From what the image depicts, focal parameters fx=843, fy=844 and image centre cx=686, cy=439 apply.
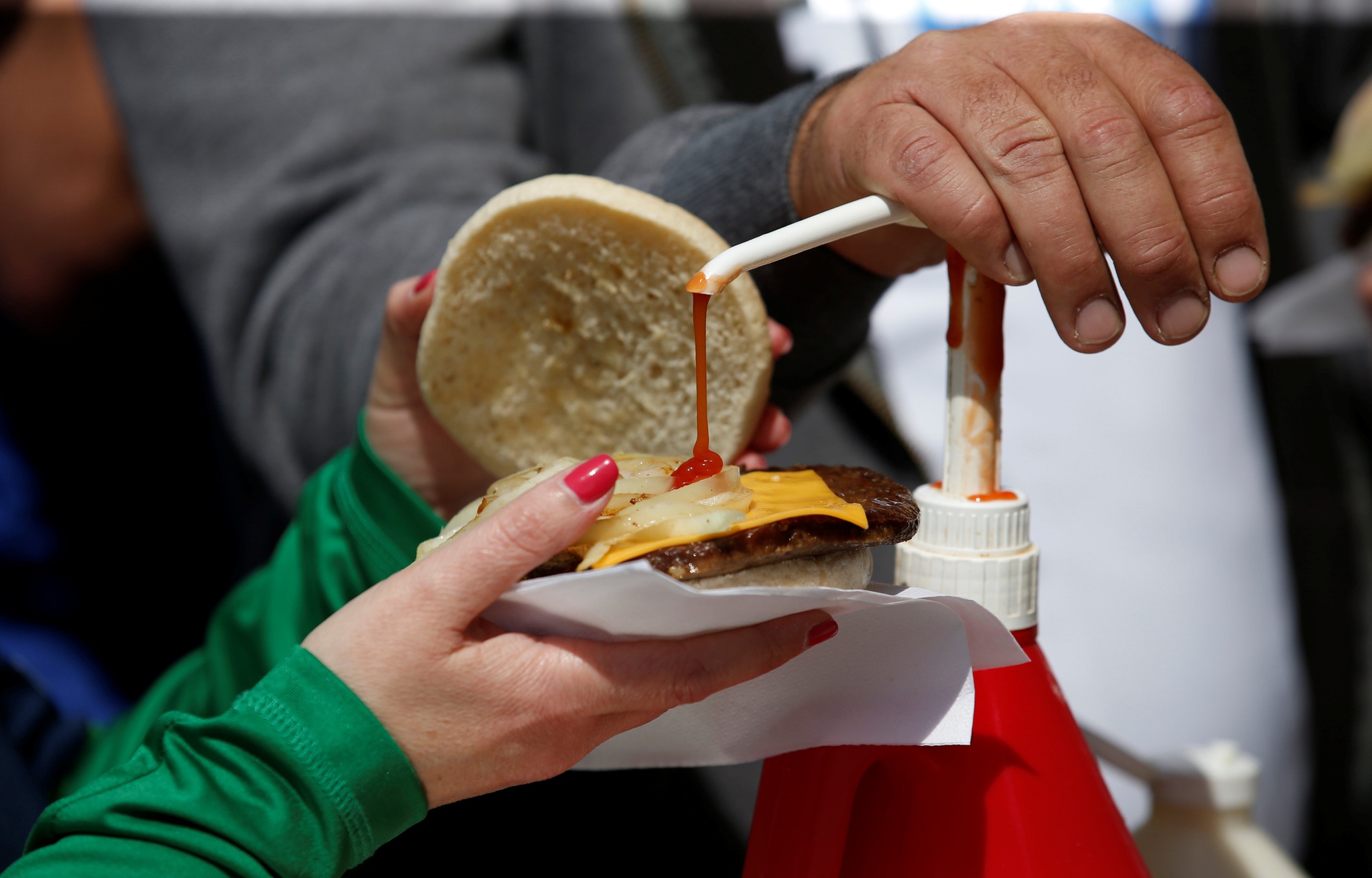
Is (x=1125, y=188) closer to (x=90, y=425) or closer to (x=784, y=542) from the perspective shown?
(x=784, y=542)

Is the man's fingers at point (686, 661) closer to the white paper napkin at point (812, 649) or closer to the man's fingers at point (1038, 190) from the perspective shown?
the white paper napkin at point (812, 649)

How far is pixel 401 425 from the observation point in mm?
1234

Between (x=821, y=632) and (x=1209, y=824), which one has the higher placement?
(x=821, y=632)

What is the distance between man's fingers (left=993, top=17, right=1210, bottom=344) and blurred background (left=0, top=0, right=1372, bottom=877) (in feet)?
3.54

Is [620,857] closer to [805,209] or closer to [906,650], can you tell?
[906,650]

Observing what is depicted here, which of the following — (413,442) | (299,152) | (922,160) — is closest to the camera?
(922,160)

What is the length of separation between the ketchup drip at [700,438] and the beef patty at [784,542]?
11 cm

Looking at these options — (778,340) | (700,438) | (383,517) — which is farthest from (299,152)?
(700,438)

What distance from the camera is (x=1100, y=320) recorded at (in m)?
0.68

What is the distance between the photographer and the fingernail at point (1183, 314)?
667mm

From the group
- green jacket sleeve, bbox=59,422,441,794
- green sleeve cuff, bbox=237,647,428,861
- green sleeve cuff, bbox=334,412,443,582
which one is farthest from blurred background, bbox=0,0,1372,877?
green sleeve cuff, bbox=237,647,428,861

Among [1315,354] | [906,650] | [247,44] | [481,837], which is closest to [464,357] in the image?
[906,650]

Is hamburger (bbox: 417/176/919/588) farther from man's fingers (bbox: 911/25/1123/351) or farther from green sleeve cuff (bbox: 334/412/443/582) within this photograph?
man's fingers (bbox: 911/25/1123/351)

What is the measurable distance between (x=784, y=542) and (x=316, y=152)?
1.76 meters
